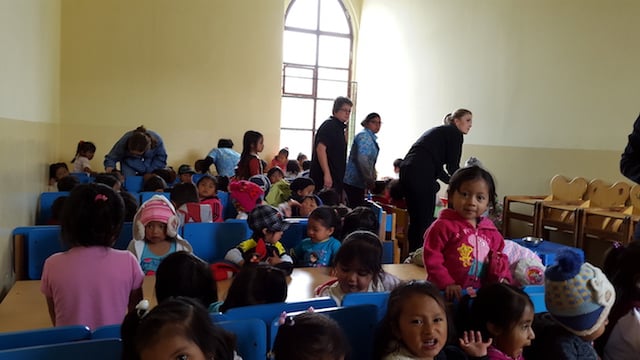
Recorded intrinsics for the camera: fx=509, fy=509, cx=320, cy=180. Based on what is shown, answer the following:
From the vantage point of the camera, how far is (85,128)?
796cm

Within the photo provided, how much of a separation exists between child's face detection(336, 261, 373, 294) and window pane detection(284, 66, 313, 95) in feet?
25.8

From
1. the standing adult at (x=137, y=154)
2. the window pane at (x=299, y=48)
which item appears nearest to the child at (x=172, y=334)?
the standing adult at (x=137, y=154)

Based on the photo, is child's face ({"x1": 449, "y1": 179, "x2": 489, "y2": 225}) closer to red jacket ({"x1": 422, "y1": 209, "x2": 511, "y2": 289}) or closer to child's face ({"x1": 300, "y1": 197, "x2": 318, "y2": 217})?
red jacket ({"x1": 422, "y1": 209, "x2": 511, "y2": 289})

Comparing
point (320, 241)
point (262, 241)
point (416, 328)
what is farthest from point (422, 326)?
point (320, 241)

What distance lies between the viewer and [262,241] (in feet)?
9.37

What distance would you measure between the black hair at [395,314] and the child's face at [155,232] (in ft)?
4.51

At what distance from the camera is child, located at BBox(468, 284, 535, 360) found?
175 centimetres

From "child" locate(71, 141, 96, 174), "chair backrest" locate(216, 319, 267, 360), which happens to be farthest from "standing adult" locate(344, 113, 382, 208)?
"child" locate(71, 141, 96, 174)

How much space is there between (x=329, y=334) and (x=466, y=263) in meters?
1.05

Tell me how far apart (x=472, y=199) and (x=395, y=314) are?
82cm

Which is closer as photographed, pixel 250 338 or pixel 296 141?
pixel 250 338

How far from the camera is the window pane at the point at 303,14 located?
32.1 feet

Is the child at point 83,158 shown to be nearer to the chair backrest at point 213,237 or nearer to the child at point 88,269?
the chair backrest at point 213,237

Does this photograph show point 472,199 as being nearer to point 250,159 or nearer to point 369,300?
point 369,300
